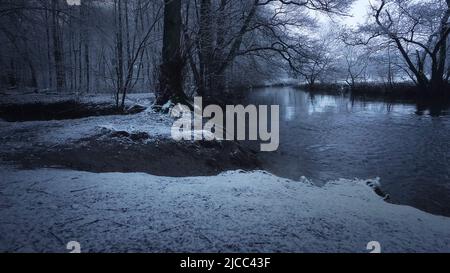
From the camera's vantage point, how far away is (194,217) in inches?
126

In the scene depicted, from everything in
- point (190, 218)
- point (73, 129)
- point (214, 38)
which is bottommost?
point (190, 218)

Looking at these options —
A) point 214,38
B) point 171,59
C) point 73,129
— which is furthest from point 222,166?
point 214,38

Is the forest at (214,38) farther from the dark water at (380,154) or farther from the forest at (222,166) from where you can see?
the dark water at (380,154)

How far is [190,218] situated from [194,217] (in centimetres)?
5

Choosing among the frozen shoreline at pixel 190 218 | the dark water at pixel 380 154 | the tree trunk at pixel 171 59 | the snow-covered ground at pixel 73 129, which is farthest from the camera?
the tree trunk at pixel 171 59

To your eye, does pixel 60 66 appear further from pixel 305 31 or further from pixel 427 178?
pixel 427 178

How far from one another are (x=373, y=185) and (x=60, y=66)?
781 inches

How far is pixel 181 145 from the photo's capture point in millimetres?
6629

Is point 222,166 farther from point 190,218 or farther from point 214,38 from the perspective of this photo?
point 214,38

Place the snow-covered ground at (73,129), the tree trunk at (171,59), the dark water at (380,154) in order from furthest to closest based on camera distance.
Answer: the tree trunk at (171,59) → the dark water at (380,154) → the snow-covered ground at (73,129)

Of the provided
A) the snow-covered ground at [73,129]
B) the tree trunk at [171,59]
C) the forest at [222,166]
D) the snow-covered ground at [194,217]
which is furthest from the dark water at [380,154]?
the tree trunk at [171,59]

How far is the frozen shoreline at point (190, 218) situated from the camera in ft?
8.85
